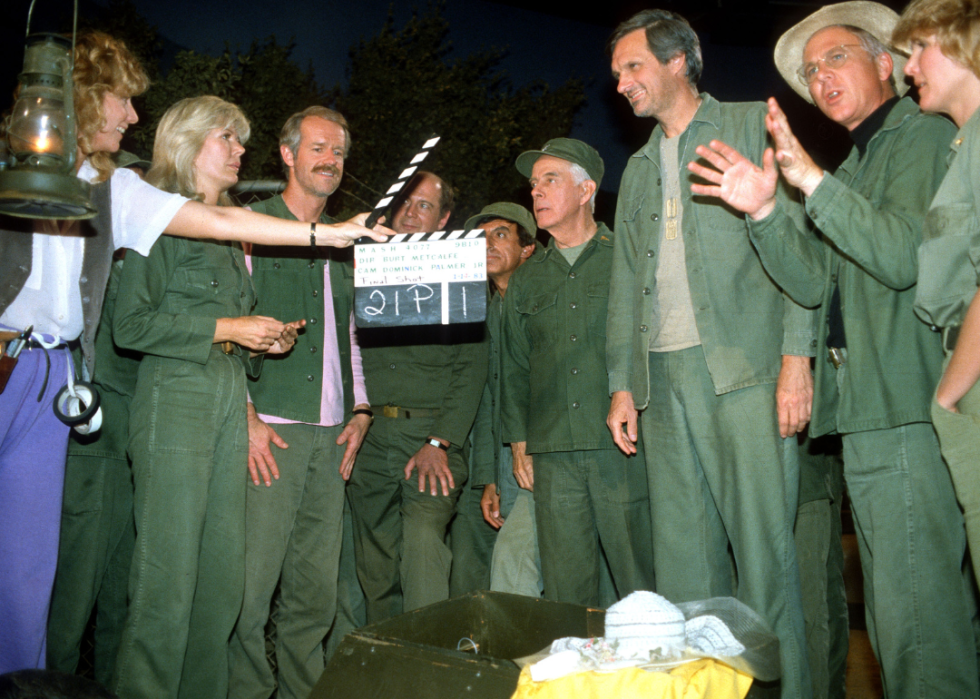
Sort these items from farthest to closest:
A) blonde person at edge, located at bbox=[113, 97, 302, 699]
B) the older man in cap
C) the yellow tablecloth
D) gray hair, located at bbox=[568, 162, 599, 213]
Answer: gray hair, located at bbox=[568, 162, 599, 213] < the older man in cap < blonde person at edge, located at bbox=[113, 97, 302, 699] < the yellow tablecloth

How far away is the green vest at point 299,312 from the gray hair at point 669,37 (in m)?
1.60

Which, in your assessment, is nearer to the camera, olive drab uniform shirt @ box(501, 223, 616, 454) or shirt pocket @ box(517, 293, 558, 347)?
olive drab uniform shirt @ box(501, 223, 616, 454)

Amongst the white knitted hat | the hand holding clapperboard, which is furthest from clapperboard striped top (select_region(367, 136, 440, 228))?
the white knitted hat

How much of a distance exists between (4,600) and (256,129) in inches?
150

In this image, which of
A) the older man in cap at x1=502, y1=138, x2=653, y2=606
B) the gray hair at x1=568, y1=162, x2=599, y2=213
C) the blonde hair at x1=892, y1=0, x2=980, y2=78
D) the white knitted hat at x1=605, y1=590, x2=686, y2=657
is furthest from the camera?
the gray hair at x1=568, y1=162, x2=599, y2=213

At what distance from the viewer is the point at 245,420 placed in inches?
121

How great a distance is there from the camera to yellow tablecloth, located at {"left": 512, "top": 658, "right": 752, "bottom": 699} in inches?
65.4

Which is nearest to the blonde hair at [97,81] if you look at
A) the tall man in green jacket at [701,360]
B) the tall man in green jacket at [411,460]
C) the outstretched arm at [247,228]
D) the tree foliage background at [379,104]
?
the outstretched arm at [247,228]

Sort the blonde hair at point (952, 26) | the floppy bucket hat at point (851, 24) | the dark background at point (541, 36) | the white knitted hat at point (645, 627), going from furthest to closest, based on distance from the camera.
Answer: the dark background at point (541, 36)
the floppy bucket hat at point (851, 24)
the blonde hair at point (952, 26)
the white knitted hat at point (645, 627)

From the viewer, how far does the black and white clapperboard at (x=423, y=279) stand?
3.20 metres

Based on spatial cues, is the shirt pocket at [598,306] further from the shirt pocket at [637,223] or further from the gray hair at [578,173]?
the gray hair at [578,173]

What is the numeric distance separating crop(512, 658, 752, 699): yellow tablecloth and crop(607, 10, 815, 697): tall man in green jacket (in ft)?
3.42

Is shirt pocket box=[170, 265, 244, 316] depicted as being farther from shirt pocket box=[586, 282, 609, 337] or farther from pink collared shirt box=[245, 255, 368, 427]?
shirt pocket box=[586, 282, 609, 337]

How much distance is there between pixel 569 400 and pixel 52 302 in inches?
78.4
